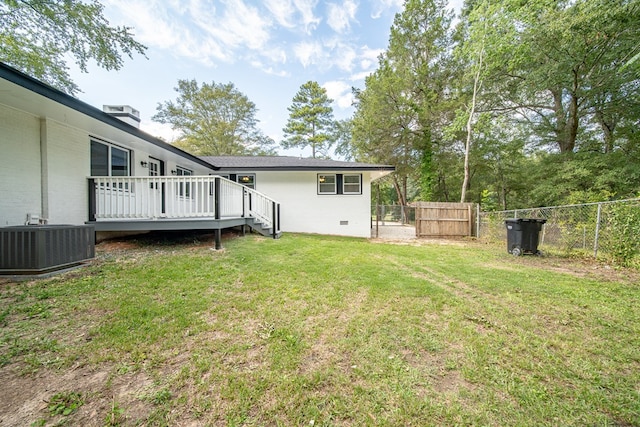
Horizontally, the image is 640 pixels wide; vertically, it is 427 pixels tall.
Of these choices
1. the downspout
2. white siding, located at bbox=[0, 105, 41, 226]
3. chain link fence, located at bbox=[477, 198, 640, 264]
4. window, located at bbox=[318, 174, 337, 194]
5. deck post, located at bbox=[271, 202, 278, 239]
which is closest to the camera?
white siding, located at bbox=[0, 105, 41, 226]

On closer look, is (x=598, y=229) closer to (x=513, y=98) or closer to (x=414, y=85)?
(x=513, y=98)

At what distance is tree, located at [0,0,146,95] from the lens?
27.1 feet

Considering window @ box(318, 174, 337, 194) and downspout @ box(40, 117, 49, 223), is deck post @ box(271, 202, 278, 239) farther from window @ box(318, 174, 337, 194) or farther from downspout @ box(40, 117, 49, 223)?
downspout @ box(40, 117, 49, 223)

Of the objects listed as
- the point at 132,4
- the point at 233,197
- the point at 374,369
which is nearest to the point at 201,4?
the point at 132,4

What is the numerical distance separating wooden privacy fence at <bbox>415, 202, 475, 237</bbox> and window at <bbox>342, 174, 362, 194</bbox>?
300 centimetres

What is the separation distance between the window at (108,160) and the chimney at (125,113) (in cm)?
108

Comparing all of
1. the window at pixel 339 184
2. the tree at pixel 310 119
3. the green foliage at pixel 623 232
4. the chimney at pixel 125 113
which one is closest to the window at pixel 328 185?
the window at pixel 339 184

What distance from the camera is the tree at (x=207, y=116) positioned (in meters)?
24.4

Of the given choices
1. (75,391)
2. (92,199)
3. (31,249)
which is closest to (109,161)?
(92,199)

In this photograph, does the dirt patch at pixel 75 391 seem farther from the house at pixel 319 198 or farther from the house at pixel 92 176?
the house at pixel 319 198

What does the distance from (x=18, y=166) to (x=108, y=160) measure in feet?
7.07

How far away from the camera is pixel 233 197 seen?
7184mm

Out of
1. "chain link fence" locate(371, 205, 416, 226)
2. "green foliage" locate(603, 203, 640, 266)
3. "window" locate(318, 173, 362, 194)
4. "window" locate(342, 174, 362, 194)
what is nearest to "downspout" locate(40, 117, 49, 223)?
"window" locate(318, 173, 362, 194)

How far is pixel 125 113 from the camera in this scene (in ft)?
24.9
